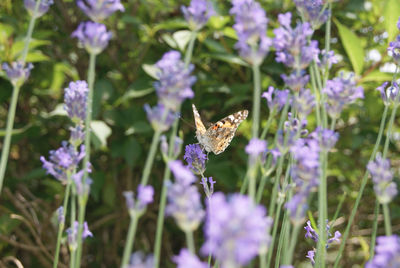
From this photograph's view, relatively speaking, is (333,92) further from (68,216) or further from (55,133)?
(55,133)

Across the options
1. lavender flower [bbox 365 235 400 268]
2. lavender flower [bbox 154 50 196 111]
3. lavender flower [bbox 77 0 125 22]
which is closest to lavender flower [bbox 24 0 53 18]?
lavender flower [bbox 77 0 125 22]

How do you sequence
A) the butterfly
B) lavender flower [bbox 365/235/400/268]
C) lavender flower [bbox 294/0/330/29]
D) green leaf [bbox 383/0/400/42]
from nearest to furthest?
lavender flower [bbox 365/235/400/268] < lavender flower [bbox 294/0/330/29] < green leaf [bbox 383/0/400/42] < the butterfly

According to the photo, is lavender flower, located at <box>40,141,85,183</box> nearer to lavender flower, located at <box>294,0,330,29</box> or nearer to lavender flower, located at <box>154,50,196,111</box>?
lavender flower, located at <box>154,50,196,111</box>

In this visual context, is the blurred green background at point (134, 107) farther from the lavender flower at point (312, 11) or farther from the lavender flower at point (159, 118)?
the lavender flower at point (159, 118)

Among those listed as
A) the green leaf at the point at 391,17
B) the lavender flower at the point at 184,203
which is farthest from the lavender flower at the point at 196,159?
the green leaf at the point at 391,17

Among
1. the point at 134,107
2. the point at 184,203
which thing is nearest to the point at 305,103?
the point at 184,203
